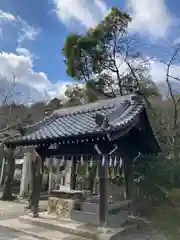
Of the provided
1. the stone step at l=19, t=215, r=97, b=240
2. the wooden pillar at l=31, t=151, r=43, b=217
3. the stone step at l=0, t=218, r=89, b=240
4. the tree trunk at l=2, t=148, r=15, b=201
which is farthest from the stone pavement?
the tree trunk at l=2, t=148, r=15, b=201

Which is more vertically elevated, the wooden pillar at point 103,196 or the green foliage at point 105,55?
the green foliage at point 105,55

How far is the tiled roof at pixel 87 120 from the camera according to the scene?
591 cm

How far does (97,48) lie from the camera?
15.6m

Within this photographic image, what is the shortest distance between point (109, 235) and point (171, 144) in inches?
248

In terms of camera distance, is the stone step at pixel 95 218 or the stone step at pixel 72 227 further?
the stone step at pixel 95 218

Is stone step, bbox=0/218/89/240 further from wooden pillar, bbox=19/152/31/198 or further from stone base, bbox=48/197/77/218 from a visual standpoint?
wooden pillar, bbox=19/152/31/198

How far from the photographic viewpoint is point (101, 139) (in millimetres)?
5777

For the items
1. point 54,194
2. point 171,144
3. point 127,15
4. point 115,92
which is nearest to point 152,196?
point 171,144

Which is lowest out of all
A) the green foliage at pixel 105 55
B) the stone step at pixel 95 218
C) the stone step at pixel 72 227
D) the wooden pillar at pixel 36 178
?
the stone step at pixel 72 227

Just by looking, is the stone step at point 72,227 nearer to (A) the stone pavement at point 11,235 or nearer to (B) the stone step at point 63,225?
(B) the stone step at point 63,225

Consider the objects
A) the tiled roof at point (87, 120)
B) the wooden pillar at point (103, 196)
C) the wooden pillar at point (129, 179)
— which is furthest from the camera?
the wooden pillar at point (129, 179)

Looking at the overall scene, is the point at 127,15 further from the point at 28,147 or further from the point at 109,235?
the point at 109,235

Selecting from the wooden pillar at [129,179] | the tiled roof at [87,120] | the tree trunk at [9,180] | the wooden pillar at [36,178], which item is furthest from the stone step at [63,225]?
the tree trunk at [9,180]

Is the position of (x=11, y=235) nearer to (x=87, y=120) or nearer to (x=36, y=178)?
(x=36, y=178)
